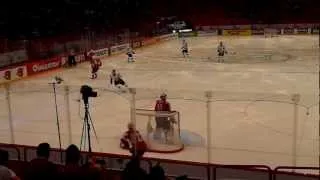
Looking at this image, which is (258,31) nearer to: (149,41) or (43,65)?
(149,41)

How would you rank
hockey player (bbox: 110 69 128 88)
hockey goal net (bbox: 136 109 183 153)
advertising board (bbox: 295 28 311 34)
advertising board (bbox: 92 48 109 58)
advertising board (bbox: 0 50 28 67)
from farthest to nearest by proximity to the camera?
advertising board (bbox: 295 28 311 34), advertising board (bbox: 92 48 109 58), advertising board (bbox: 0 50 28 67), hockey player (bbox: 110 69 128 88), hockey goal net (bbox: 136 109 183 153)

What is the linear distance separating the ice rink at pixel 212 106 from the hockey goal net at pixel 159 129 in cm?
14

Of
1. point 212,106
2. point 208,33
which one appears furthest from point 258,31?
point 212,106

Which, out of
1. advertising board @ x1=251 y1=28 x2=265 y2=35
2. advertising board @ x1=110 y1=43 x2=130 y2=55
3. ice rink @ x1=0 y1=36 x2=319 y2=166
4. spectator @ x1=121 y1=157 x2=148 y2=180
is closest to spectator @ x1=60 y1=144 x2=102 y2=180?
spectator @ x1=121 y1=157 x2=148 y2=180

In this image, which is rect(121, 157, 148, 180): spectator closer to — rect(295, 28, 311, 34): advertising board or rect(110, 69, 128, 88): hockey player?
rect(110, 69, 128, 88): hockey player

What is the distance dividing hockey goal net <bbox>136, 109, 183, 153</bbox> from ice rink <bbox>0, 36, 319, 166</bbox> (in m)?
0.14

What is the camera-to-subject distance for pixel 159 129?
9258mm

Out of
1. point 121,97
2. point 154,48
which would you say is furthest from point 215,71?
point 154,48

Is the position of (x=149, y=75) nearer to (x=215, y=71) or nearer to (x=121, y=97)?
(x=215, y=71)

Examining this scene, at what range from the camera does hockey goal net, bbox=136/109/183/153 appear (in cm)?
925

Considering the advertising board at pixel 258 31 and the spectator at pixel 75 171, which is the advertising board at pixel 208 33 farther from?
the spectator at pixel 75 171

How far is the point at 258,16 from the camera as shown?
4359cm

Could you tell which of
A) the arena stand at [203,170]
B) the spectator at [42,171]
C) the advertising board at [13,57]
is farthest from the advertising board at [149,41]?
the spectator at [42,171]

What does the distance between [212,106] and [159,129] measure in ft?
13.7
